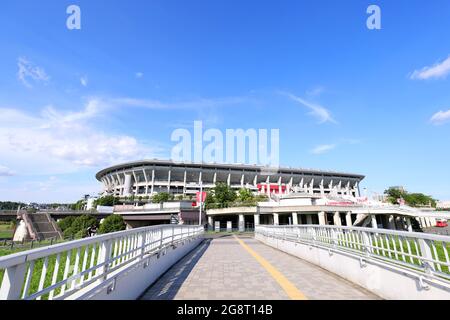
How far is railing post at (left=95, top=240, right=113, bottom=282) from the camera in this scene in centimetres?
360

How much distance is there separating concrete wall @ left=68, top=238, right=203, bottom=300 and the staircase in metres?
45.1

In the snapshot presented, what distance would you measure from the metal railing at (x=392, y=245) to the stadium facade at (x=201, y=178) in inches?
2486

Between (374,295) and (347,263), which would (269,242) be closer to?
(347,263)

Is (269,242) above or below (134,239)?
below

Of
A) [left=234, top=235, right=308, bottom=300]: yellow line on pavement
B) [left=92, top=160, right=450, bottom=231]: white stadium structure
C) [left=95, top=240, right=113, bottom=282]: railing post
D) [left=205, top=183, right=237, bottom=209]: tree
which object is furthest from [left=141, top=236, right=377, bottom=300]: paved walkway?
Result: [left=205, top=183, right=237, bottom=209]: tree

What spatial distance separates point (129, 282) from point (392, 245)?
201 inches

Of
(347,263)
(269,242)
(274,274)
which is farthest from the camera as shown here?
(269,242)

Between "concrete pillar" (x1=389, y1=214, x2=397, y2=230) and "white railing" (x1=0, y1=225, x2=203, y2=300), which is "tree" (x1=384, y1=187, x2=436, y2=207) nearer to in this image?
"concrete pillar" (x1=389, y1=214, x2=397, y2=230)

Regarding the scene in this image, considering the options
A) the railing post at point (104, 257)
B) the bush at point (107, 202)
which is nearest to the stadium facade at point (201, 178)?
the bush at point (107, 202)

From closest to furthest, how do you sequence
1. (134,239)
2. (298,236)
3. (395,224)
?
(134,239), (298,236), (395,224)

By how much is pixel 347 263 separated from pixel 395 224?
2298 inches
